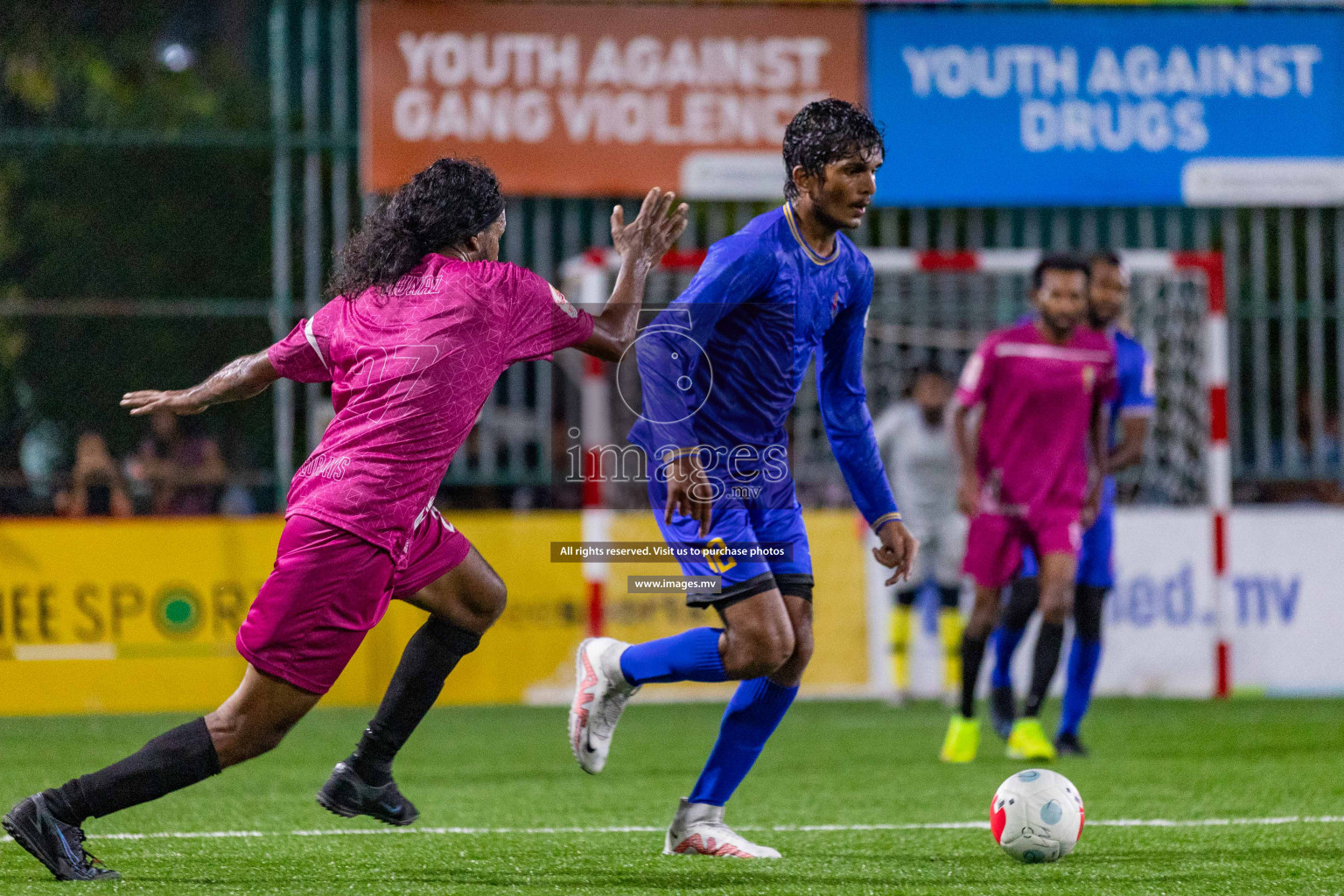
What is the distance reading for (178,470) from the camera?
10.8m

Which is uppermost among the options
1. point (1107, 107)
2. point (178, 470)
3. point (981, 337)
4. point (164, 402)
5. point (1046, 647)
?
point (1107, 107)

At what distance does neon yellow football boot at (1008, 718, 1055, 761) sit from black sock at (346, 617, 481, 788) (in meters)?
3.38

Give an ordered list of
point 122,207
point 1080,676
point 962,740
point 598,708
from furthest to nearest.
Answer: point 122,207 < point 1080,676 < point 962,740 < point 598,708

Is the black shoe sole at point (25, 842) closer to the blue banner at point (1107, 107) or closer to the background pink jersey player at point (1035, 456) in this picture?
the background pink jersey player at point (1035, 456)

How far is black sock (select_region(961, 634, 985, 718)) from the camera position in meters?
7.77

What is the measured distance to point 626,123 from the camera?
11188 mm

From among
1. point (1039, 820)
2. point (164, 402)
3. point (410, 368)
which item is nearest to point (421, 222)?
point (410, 368)

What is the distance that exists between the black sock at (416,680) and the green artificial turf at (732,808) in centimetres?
35

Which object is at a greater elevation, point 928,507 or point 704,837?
point 928,507

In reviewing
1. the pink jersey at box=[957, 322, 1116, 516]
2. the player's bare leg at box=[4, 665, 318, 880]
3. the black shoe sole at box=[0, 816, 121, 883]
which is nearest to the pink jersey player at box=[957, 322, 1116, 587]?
the pink jersey at box=[957, 322, 1116, 516]

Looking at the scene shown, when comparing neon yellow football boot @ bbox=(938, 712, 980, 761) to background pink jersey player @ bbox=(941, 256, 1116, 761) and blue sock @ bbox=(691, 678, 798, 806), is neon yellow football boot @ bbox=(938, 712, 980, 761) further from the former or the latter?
blue sock @ bbox=(691, 678, 798, 806)

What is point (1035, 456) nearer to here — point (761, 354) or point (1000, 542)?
point (1000, 542)

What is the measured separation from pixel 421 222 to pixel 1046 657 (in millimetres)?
4274

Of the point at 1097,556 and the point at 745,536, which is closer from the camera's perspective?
the point at 745,536
